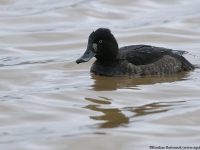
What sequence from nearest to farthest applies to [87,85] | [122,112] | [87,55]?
[122,112] < [87,85] < [87,55]

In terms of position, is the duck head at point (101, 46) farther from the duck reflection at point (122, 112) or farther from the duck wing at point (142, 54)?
the duck reflection at point (122, 112)

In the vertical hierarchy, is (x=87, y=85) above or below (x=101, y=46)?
below

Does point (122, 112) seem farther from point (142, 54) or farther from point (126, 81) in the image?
point (142, 54)

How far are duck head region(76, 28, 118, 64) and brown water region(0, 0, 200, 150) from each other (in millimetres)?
384

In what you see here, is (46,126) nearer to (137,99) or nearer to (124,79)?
(137,99)

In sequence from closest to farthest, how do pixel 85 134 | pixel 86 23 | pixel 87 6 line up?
pixel 85 134, pixel 86 23, pixel 87 6

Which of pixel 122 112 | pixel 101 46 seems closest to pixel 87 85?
pixel 101 46

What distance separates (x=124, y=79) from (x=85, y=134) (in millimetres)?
3154

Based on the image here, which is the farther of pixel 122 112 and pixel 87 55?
pixel 87 55

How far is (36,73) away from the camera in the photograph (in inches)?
448

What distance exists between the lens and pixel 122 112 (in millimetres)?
8742

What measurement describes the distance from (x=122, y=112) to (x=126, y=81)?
80.3 inches

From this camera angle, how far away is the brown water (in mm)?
7812

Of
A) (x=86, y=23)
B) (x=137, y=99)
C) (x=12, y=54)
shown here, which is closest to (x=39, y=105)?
(x=137, y=99)
